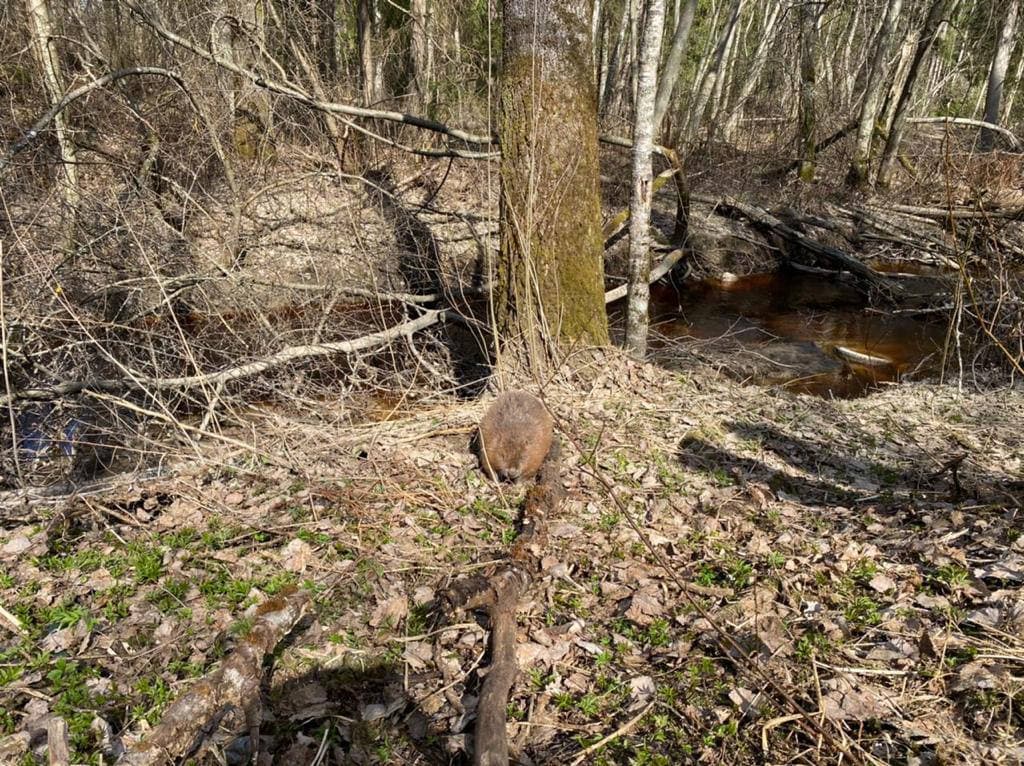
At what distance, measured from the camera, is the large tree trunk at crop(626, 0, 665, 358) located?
4855mm

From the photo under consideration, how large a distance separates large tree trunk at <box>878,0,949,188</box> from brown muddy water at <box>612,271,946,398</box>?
4590 millimetres

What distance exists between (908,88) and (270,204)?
11411mm

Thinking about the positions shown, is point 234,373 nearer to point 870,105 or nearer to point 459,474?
point 459,474

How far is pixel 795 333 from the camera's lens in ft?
27.7

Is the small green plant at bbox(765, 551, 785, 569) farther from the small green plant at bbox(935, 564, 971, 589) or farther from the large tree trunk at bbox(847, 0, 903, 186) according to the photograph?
the large tree trunk at bbox(847, 0, 903, 186)

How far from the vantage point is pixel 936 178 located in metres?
11.5

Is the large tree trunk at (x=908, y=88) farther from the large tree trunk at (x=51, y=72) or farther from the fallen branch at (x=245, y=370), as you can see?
the large tree trunk at (x=51, y=72)

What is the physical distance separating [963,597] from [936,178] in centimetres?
1141

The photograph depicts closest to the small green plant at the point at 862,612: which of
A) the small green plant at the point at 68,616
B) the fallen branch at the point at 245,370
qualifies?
the small green plant at the point at 68,616

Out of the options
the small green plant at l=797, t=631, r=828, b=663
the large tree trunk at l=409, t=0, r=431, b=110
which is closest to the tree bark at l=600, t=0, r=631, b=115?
the large tree trunk at l=409, t=0, r=431, b=110

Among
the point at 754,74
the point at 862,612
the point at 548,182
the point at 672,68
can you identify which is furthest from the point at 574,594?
the point at 754,74

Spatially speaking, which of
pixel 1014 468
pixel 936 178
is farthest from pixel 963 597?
pixel 936 178

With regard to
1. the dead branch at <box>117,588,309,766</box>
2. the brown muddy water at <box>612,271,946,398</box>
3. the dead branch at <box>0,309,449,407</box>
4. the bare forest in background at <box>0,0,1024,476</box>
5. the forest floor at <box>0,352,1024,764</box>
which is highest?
the bare forest in background at <box>0,0,1024,476</box>

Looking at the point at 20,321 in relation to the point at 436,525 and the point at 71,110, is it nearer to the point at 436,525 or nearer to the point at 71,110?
the point at 436,525
